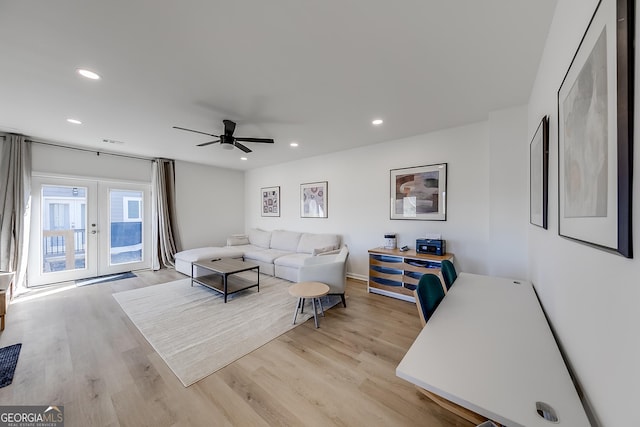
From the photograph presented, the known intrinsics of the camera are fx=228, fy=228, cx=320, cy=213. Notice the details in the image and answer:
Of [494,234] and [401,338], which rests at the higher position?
[494,234]

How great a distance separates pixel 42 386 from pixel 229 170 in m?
5.37

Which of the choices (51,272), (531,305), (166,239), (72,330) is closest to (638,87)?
(531,305)

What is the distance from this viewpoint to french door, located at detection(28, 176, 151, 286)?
394 centimetres

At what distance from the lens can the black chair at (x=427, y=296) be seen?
4.72 feet

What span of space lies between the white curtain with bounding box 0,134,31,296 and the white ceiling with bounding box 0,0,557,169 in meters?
0.69

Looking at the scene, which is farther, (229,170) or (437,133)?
(229,170)

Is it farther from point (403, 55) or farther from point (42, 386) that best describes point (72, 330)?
point (403, 55)

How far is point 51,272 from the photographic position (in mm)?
4035

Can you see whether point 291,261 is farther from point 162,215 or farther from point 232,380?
point 162,215

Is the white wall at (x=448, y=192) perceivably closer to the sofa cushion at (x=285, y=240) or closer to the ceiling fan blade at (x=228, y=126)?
the sofa cushion at (x=285, y=240)

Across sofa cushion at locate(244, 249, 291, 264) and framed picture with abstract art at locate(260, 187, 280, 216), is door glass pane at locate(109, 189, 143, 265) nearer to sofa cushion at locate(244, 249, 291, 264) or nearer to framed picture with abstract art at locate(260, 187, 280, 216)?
sofa cushion at locate(244, 249, 291, 264)

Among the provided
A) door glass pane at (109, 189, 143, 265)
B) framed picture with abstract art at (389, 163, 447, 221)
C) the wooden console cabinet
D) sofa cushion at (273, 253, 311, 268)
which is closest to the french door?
door glass pane at (109, 189, 143, 265)

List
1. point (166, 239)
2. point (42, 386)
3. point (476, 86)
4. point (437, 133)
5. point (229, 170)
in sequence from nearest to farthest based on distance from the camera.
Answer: point (42, 386)
point (476, 86)
point (437, 133)
point (166, 239)
point (229, 170)

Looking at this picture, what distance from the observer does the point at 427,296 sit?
1.54 metres
